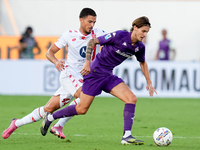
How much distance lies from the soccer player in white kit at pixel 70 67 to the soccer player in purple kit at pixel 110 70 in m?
0.30

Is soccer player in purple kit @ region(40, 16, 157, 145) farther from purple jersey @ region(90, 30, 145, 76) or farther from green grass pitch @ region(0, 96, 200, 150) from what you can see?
green grass pitch @ region(0, 96, 200, 150)

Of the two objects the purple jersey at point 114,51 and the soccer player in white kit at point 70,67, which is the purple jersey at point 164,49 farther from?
the purple jersey at point 114,51

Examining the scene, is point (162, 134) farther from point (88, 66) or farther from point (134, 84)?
point (134, 84)

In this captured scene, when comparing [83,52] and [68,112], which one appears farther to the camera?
[83,52]

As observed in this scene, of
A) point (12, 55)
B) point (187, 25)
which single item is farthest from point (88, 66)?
point (187, 25)

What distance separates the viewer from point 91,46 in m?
6.22

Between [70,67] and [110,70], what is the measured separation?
78cm

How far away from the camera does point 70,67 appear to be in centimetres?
706

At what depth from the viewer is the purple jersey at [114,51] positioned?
6.26 meters

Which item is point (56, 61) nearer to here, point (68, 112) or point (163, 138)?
point (68, 112)

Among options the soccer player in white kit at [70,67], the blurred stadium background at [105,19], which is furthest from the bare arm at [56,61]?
the blurred stadium background at [105,19]

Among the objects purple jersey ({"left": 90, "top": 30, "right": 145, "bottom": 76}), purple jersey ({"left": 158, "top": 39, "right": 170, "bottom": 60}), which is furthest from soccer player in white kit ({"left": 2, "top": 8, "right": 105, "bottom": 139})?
purple jersey ({"left": 158, "top": 39, "right": 170, "bottom": 60})

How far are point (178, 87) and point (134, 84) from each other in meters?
1.41

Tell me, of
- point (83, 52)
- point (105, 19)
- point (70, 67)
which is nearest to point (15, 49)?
point (105, 19)
